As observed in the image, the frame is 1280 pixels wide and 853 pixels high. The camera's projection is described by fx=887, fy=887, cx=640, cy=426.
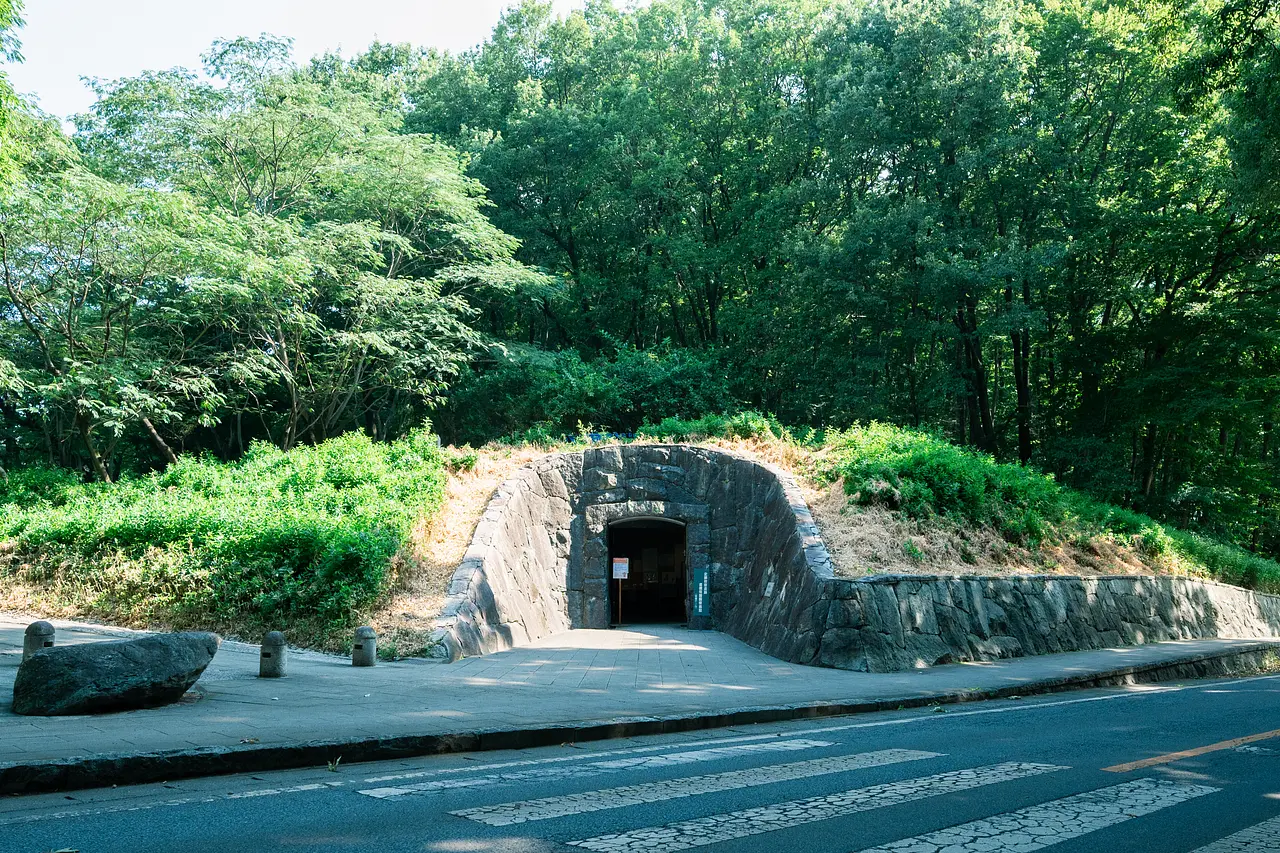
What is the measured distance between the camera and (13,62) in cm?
1416

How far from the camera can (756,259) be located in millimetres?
34156

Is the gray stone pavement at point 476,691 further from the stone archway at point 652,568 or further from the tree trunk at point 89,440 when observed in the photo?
the stone archway at point 652,568

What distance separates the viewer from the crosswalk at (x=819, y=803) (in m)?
4.05

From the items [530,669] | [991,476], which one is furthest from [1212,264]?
[530,669]

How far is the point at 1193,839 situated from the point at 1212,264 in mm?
27305

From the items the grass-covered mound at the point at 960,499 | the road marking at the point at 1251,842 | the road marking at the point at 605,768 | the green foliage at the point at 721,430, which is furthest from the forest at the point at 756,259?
the road marking at the point at 1251,842

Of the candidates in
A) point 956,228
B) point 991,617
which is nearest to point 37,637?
point 991,617

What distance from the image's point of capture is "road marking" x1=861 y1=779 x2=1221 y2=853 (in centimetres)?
400

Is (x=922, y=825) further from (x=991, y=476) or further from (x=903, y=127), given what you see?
(x=903, y=127)

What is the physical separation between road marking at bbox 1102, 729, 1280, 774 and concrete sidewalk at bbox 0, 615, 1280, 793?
122 inches

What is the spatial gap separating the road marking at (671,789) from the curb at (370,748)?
1671mm

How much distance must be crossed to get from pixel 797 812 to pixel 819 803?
0.26m

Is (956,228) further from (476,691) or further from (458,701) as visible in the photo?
(458,701)

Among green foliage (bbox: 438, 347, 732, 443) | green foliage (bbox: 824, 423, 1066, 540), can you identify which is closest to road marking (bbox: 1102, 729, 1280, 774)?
green foliage (bbox: 824, 423, 1066, 540)
